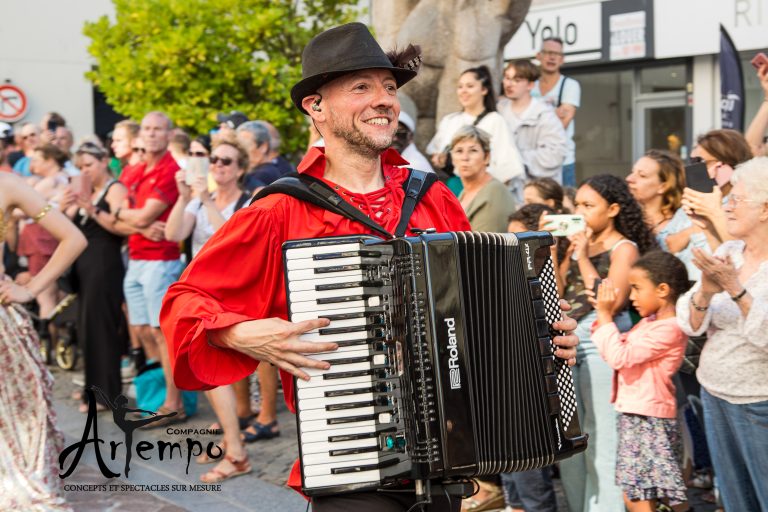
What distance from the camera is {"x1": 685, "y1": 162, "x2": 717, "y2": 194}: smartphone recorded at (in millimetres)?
4578

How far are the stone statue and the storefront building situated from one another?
7.46 metres

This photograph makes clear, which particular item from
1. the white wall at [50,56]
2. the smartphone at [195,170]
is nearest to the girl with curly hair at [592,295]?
the smartphone at [195,170]

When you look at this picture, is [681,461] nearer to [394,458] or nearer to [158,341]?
[394,458]

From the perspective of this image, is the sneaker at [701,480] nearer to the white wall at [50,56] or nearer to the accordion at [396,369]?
the accordion at [396,369]

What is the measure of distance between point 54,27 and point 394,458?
68.7 ft

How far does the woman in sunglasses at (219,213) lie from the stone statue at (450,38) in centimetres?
213

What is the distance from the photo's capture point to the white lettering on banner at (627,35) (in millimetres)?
16155

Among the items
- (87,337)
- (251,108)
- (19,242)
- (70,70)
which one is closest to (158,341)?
(87,337)

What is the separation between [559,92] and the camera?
8656mm

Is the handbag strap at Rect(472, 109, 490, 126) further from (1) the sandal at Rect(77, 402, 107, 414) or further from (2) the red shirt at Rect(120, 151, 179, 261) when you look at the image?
(1) the sandal at Rect(77, 402, 107, 414)

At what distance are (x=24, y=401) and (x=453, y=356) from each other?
138 inches

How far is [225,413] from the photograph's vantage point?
643 centimetres

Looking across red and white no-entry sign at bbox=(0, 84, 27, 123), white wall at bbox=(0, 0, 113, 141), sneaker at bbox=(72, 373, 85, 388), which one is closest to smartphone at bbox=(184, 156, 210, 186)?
sneaker at bbox=(72, 373, 85, 388)

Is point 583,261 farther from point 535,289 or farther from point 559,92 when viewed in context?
point 559,92
